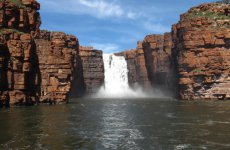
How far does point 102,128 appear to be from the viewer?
46.7 meters

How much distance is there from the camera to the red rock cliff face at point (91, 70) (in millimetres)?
183125

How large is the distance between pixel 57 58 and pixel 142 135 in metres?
53.0

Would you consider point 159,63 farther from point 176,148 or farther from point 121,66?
point 176,148

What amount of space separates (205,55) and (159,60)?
178 feet

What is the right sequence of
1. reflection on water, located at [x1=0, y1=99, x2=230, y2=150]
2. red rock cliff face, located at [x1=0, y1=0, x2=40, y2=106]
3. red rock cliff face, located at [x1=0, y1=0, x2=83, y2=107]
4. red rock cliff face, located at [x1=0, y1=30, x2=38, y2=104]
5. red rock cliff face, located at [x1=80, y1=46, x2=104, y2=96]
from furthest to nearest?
red rock cliff face, located at [x1=80, y1=46, x2=104, y2=96], red rock cliff face, located at [x1=0, y1=0, x2=83, y2=107], red rock cliff face, located at [x1=0, y1=0, x2=40, y2=106], red rock cliff face, located at [x1=0, y1=30, x2=38, y2=104], reflection on water, located at [x1=0, y1=99, x2=230, y2=150]

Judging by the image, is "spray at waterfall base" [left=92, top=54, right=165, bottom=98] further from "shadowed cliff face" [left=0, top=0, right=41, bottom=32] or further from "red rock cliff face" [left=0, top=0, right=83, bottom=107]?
"red rock cliff face" [left=0, top=0, right=83, bottom=107]

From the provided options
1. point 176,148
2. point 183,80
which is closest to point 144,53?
point 183,80

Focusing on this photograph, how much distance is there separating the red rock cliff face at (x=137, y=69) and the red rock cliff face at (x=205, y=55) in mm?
61593

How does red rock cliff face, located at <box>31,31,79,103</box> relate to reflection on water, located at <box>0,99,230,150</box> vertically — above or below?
above

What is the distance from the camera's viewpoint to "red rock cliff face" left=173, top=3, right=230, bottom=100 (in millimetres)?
114500

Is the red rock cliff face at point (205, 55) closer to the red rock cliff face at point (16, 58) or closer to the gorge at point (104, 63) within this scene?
the gorge at point (104, 63)

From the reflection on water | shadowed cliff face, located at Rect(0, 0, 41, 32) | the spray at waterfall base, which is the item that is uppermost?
shadowed cliff face, located at Rect(0, 0, 41, 32)

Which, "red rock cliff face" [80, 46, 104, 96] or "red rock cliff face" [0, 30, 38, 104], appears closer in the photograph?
"red rock cliff face" [0, 30, 38, 104]

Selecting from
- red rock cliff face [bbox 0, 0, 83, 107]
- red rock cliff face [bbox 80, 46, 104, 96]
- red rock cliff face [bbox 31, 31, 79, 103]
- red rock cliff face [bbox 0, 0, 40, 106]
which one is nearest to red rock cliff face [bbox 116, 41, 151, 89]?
red rock cliff face [bbox 80, 46, 104, 96]
